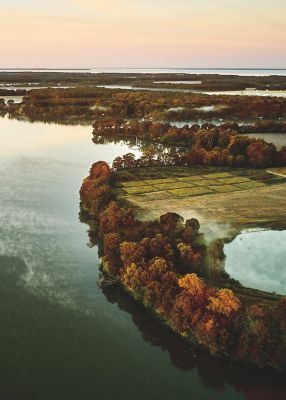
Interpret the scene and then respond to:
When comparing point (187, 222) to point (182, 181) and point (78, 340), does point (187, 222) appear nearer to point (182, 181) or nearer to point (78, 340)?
point (78, 340)

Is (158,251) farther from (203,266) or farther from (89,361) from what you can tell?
(89,361)

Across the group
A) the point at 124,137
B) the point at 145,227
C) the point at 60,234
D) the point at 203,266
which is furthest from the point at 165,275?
the point at 124,137

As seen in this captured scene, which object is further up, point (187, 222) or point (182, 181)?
point (187, 222)

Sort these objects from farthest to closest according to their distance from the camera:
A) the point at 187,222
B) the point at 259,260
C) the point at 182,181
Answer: the point at 182,181, the point at 187,222, the point at 259,260

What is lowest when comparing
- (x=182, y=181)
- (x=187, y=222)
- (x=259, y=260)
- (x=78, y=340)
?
(x=78, y=340)

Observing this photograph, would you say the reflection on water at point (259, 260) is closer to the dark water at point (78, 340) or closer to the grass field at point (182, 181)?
the dark water at point (78, 340)

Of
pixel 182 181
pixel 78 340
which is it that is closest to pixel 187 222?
pixel 78 340

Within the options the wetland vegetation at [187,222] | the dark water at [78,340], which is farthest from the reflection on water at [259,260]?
the dark water at [78,340]
